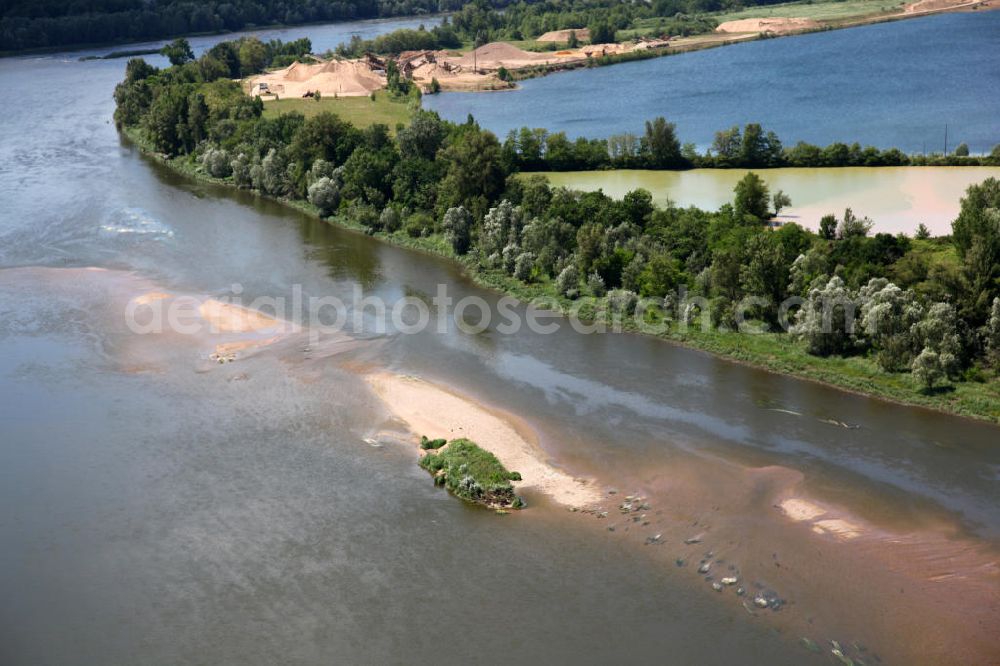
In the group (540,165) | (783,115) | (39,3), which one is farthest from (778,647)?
(39,3)

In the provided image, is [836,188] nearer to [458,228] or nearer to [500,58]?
[458,228]

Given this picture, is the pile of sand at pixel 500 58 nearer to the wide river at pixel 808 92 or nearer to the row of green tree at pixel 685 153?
the wide river at pixel 808 92

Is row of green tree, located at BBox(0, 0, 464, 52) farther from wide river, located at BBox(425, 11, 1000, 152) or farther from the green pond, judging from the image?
the green pond

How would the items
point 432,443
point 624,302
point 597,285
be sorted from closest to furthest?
point 432,443 < point 624,302 < point 597,285

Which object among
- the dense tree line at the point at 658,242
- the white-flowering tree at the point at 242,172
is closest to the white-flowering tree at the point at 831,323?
the dense tree line at the point at 658,242

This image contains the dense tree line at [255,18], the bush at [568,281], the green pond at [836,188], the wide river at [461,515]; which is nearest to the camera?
the wide river at [461,515]

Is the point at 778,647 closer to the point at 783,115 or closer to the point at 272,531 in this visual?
the point at 272,531

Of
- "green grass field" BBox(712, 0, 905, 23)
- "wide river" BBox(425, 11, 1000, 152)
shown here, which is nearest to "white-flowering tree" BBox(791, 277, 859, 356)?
"wide river" BBox(425, 11, 1000, 152)

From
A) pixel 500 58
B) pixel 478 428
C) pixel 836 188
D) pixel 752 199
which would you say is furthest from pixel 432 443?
pixel 500 58
